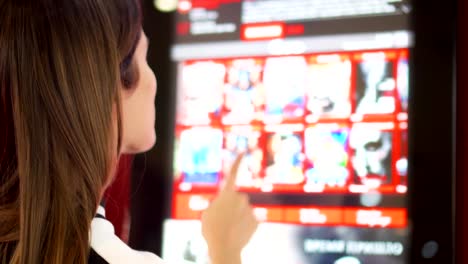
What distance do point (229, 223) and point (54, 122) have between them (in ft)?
0.78

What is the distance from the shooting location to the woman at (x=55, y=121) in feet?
2.37

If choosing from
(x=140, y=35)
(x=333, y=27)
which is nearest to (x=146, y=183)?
(x=140, y=35)

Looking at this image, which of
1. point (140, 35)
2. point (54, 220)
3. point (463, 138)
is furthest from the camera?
point (140, 35)

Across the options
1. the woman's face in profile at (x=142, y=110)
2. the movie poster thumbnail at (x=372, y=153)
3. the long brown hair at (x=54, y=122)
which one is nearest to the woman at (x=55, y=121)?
the long brown hair at (x=54, y=122)

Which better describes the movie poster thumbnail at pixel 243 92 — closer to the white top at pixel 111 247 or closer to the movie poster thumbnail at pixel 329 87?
the movie poster thumbnail at pixel 329 87

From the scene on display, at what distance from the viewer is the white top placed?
2.93 ft

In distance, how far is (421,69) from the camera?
83 centimetres

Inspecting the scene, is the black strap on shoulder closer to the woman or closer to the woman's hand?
the woman

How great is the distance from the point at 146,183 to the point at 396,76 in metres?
0.34


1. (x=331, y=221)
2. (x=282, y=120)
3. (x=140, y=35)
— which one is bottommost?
(x=331, y=221)

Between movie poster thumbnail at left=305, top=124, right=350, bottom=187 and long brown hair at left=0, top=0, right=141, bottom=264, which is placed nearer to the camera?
long brown hair at left=0, top=0, right=141, bottom=264

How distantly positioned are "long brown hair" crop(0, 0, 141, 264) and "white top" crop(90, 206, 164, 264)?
121 millimetres

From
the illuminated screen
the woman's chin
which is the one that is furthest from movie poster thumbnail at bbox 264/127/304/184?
the woman's chin

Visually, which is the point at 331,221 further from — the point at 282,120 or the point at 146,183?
the point at 146,183
